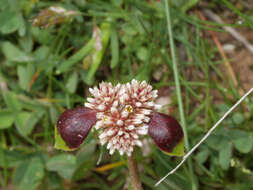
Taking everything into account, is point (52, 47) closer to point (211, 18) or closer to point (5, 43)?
point (5, 43)

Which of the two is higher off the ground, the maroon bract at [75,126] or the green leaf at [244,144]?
the maroon bract at [75,126]

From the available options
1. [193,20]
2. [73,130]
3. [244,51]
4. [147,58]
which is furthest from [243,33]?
[73,130]

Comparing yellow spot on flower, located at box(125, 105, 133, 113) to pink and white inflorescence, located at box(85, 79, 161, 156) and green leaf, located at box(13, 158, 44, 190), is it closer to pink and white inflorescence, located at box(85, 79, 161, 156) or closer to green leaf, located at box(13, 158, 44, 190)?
pink and white inflorescence, located at box(85, 79, 161, 156)

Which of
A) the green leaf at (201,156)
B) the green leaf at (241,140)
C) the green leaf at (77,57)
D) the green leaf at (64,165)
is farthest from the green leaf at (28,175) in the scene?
the green leaf at (241,140)

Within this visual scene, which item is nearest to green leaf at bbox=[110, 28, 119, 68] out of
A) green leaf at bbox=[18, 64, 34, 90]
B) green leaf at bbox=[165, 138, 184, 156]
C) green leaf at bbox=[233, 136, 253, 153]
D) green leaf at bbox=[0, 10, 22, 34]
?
green leaf at bbox=[18, 64, 34, 90]

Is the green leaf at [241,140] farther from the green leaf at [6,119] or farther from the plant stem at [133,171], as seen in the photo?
the green leaf at [6,119]
